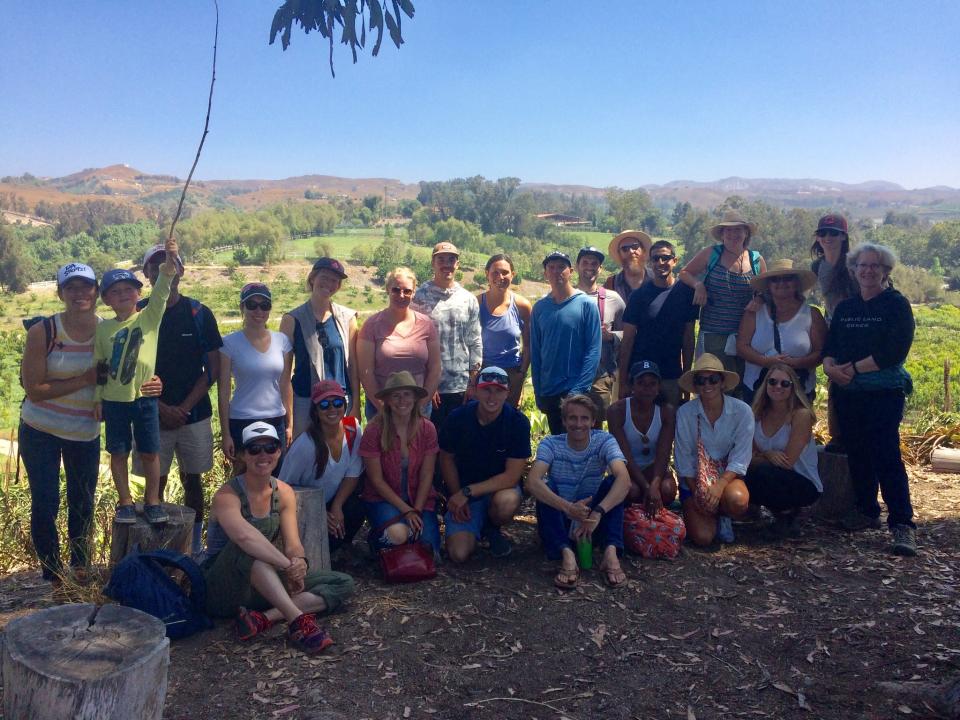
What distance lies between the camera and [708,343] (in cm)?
586

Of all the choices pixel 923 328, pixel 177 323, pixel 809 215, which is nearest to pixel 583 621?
pixel 177 323

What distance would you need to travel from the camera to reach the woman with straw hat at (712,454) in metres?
5.18

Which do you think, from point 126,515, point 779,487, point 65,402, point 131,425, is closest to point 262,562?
point 126,515

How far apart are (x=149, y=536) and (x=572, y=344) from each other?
10.2 ft

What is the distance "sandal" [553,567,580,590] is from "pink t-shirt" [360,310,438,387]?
1.71m

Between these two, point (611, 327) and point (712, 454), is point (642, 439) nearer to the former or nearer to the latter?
point (712, 454)

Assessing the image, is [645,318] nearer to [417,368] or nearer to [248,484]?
[417,368]

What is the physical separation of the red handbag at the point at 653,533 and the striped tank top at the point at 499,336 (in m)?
1.64

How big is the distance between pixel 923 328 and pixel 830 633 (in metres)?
58.0

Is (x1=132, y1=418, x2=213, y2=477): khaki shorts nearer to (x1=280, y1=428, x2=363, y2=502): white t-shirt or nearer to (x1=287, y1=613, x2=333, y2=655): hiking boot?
(x1=280, y1=428, x2=363, y2=502): white t-shirt

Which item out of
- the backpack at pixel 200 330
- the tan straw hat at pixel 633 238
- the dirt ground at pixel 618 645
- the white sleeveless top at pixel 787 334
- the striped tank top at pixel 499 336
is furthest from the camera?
the tan straw hat at pixel 633 238

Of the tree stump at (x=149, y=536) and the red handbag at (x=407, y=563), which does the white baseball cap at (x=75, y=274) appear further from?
the red handbag at (x=407, y=563)

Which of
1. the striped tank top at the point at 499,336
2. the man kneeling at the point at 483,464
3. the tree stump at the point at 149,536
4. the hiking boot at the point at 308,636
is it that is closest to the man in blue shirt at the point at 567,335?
the striped tank top at the point at 499,336

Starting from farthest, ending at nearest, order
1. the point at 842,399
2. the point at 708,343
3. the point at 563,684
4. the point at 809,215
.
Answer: the point at 809,215
the point at 708,343
the point at 842,399
the point at 563,684
